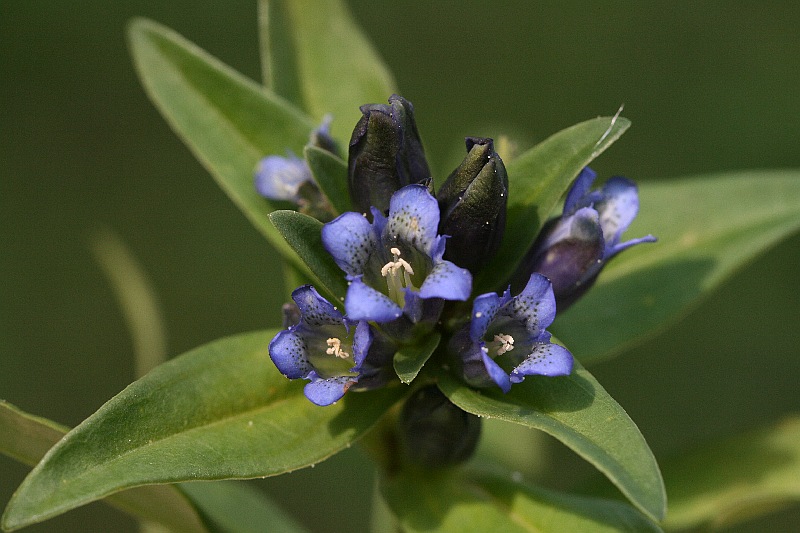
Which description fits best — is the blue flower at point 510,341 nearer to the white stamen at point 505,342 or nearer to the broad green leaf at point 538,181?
the white stamen at point 505,342

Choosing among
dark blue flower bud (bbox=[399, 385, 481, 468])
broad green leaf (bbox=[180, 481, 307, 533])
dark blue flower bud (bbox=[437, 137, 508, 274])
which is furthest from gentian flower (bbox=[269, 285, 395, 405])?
broad green leaf (bbox=[180, 481, 307, 533])

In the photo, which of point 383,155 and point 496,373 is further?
point 383,155

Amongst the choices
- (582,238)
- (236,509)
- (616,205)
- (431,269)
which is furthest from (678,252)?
(236,509)

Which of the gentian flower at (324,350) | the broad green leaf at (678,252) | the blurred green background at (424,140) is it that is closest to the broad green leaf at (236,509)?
the gentian flower at (324,350)

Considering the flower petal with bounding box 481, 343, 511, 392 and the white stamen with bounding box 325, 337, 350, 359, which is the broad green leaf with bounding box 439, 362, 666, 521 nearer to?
the flower petal with bounding box 481, 343, 511, 392

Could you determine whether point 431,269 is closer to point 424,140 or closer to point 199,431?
point 199,431

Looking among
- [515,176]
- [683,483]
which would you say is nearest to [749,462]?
[683,483]
